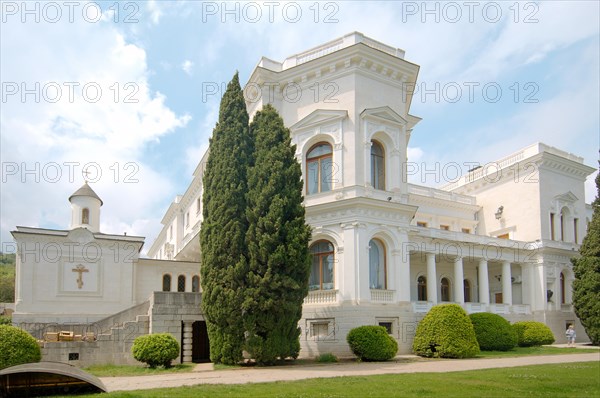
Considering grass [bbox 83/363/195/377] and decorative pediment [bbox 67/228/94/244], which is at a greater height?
decorative pediment [bbox 67/228/94/244]

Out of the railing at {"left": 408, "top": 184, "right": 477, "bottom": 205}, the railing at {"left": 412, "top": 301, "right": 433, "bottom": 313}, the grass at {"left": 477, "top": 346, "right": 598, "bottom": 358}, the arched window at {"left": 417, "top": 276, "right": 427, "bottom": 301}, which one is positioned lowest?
the grass at {"left": 477, "top": 346, "right": 598, "bottom": 358}

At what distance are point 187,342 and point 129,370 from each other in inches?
149

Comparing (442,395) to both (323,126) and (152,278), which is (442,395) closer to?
(323,126)

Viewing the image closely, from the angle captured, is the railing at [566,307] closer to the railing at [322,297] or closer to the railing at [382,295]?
the railing at [382,295]

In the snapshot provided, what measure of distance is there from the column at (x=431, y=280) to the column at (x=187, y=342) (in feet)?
49.6

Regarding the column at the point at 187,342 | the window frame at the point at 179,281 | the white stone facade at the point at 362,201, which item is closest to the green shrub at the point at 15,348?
the column at the point at 187,342

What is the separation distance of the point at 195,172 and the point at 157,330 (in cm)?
2240

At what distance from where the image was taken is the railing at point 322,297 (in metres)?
27.5

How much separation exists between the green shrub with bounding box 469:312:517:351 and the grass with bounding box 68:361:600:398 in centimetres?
1150

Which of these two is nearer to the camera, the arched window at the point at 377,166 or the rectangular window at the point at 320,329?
the rectangular window at the point at 320,329

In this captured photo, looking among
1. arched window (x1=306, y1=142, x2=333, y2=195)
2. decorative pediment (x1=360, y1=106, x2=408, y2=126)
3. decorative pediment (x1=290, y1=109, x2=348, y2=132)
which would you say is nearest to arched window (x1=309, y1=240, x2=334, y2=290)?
arched window (x1=306, y1=142, x2=333, y2=195)

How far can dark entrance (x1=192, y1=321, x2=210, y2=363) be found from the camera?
25000 mm

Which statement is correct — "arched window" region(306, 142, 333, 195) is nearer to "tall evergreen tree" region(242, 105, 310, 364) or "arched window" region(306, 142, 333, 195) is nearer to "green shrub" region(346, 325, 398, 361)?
"tall evergreen tree" region(242, 105, 310, 364)

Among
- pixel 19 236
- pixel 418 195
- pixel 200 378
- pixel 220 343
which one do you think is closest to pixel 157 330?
pixel 220 343
